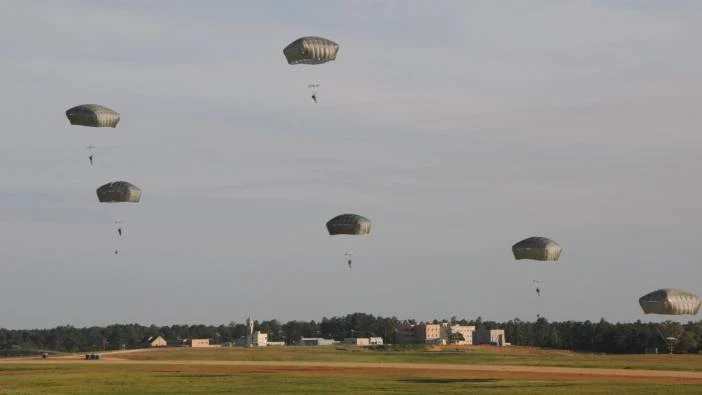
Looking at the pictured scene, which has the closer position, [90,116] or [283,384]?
[283,384]

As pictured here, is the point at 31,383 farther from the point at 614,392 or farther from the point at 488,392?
the point at 614,392

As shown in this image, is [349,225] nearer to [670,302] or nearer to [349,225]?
[349,225]

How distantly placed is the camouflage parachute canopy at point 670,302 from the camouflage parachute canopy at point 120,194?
41.3 metres

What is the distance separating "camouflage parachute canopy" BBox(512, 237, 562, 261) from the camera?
308ft

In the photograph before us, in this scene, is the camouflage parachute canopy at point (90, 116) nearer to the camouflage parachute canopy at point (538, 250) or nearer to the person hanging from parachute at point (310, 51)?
the person hanging from parachute at point (310, 51)

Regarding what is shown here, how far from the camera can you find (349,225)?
315ft

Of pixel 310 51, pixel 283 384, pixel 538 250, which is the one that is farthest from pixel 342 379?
pixel 310 51

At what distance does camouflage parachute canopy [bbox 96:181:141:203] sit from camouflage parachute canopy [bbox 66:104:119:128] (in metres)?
7.74

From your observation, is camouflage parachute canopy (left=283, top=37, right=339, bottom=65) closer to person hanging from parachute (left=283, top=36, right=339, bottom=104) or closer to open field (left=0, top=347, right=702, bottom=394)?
person hanging from parachute (left=283, top=36, right=339, bottom=104)

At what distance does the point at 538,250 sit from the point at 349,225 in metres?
15.4

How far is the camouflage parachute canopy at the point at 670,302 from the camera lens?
88.5 m

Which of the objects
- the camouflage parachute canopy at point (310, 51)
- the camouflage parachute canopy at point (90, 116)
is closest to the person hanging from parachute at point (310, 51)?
the camouflage parachute canopy at point (310, 51)

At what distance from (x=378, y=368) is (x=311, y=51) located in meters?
39.2

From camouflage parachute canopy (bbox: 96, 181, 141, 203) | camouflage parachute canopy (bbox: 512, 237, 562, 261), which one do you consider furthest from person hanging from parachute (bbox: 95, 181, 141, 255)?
camouflage parachute canopy (bbox: 512, 237, 562, 261)
